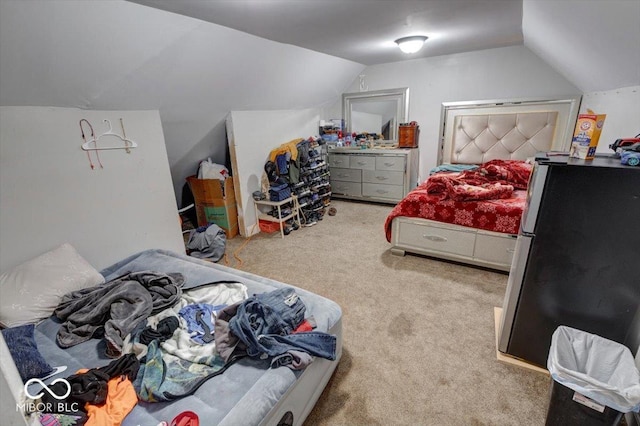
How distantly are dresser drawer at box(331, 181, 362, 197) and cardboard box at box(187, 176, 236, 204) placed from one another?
1862mm

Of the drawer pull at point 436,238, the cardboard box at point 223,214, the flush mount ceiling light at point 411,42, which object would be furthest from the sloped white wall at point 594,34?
the cardboard box at point 223,214

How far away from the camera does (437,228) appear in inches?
109

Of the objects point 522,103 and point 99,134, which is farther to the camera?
point 522,103

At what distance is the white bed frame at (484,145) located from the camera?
2625mm

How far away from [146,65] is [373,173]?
324cm

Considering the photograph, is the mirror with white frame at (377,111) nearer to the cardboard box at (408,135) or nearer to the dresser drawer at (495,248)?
the cardboard box at (408,135)

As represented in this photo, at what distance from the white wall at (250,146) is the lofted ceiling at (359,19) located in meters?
1.04

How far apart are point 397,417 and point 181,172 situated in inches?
138

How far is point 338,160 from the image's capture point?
190 inches

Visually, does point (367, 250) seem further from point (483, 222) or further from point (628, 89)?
point (628, 89)

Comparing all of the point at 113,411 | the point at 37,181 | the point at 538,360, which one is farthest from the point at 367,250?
the point at 37,181

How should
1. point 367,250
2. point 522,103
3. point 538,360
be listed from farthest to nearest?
point 522,103, point 367,250, point 538,360

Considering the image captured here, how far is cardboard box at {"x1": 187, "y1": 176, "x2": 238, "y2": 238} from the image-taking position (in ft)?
11.6

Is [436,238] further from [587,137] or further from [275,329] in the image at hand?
[275,329]
